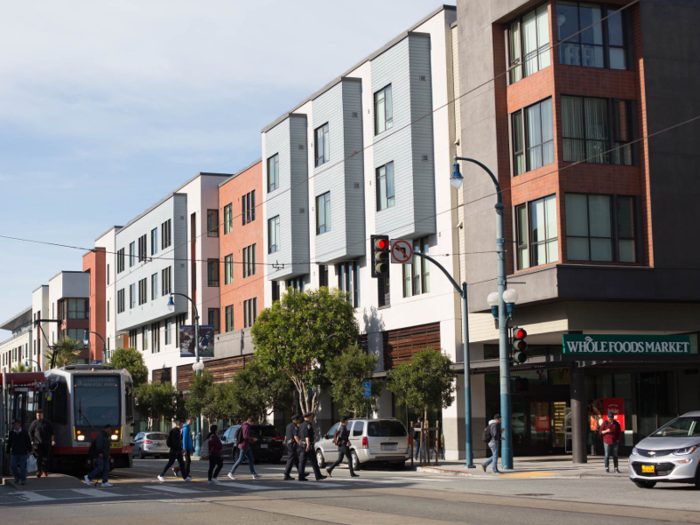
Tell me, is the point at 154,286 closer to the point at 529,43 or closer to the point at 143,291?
the point at 143,291

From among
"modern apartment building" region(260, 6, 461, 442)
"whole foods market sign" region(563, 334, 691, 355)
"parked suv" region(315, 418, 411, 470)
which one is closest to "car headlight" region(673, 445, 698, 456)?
"whole foods market sign" region(563, 334, 691, 355)

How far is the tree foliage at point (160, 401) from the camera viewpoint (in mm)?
58688

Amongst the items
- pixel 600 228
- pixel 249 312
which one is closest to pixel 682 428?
pixel 600 228

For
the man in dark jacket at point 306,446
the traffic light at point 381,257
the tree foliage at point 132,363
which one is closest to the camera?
the man in dark jacket at point 306,446

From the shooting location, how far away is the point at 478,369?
107 feet

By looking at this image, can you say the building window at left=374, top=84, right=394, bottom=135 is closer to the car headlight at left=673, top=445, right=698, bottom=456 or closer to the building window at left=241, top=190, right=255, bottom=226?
the building window at left=241, top=190, right=255, bottom=226

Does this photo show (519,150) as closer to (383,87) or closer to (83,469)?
(383,87)

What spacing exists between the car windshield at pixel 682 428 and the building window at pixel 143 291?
53275 millimetres

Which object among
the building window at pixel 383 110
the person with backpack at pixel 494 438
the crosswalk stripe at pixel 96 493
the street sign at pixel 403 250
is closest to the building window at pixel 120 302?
the building window at pixel 383 110

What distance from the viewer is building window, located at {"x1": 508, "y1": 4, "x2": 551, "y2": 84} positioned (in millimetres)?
30719

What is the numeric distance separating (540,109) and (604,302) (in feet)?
21.7

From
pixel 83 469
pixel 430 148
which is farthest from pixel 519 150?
pixel 83 469

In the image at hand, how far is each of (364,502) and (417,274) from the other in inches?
825

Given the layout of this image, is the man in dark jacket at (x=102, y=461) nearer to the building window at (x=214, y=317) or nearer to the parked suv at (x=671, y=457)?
the parked suv at (x=671, y=457)
